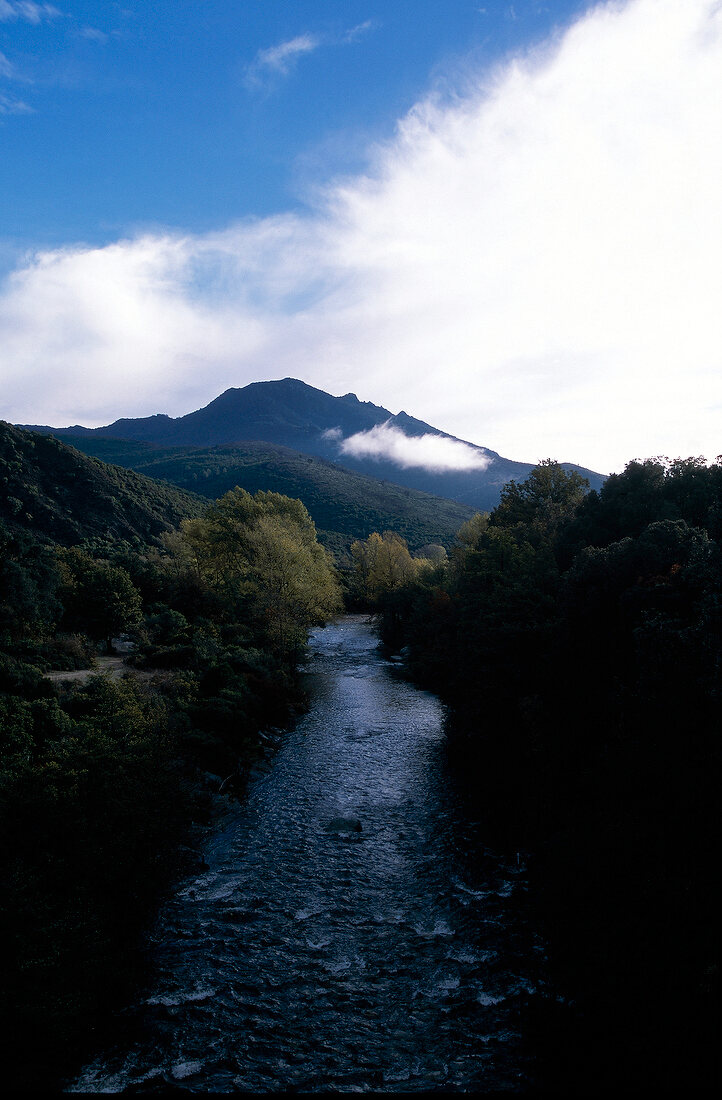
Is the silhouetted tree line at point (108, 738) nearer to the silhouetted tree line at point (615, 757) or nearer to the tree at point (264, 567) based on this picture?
the tree at point (264, 567)

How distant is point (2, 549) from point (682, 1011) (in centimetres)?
3838

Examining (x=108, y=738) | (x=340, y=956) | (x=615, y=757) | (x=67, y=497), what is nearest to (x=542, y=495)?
(x=615, y=757)

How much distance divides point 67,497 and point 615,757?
90.4m

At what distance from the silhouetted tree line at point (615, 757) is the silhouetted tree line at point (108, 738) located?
1011 centimetres

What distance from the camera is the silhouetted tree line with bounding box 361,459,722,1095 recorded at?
1041 cm

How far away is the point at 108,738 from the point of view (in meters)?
19.0

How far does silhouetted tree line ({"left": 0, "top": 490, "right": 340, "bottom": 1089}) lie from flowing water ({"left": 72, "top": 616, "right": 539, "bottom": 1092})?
1.41m

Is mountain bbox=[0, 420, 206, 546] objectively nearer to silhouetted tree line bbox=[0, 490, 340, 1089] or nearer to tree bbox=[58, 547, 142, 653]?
silhouetted tree line bbox=[0, 490, 340, 1089]

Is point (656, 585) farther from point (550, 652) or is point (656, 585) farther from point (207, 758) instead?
point (207, 758)

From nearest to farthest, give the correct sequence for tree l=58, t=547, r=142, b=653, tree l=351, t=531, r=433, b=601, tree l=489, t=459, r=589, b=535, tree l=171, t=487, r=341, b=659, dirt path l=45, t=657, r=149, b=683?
dirt path l=45, t=657, r=149, b=683, tree l=58, t=547, r=142, b=653, tree l=489, t=459, r=589, b=535, tree l=171, t=487, r=341, b=659, tree l=351, t=531, r=433, b=601

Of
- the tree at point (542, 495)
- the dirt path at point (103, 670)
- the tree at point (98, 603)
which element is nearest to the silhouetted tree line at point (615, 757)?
the tree at point (542, 495)

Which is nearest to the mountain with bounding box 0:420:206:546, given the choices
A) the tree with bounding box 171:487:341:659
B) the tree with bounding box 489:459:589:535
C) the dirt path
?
the tree with bounding box 171:487:341:659

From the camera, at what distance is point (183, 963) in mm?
13273

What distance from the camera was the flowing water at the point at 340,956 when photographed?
10.5 meters
